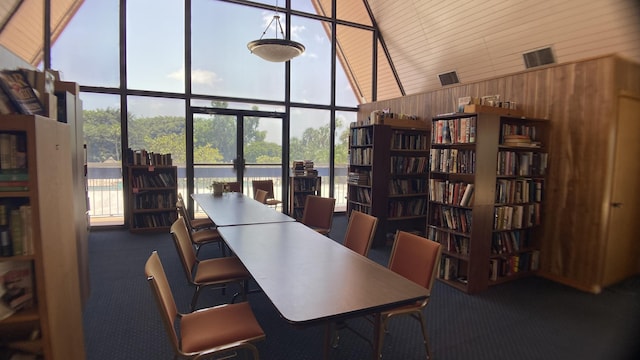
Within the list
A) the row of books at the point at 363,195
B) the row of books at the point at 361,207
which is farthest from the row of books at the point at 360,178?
the row of books at the point at 361,207

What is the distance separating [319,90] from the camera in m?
7.59

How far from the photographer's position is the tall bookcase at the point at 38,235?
1.54 metres

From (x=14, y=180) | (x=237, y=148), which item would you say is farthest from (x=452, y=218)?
(x=237, y=148)

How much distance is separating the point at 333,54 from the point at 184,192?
4.51 metres

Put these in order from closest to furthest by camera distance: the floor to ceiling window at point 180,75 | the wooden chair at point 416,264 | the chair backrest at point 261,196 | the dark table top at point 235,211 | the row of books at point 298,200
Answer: the wooden chair at point 416,264 < the dark table top at point 235,211 < the chair backrest at point 261,196 < the floor to ceiling window at point 180,75 < the row of books at point 298,200

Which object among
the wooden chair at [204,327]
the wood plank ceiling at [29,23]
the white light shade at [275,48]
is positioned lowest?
the wooden chair at [204,327]

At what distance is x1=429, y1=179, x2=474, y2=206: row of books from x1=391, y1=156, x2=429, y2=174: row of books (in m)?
1.35

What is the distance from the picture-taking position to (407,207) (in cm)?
575

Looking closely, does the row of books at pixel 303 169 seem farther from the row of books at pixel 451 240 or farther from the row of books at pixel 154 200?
the row of books at pixel 451 240

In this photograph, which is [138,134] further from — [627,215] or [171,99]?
[627,215]

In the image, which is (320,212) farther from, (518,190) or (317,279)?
(518,190)

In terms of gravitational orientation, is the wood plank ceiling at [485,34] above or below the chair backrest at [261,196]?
above

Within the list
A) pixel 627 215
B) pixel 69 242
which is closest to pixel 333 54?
pixel 627 215

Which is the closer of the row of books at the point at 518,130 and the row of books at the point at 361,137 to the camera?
the row of books at the point at 518,130
